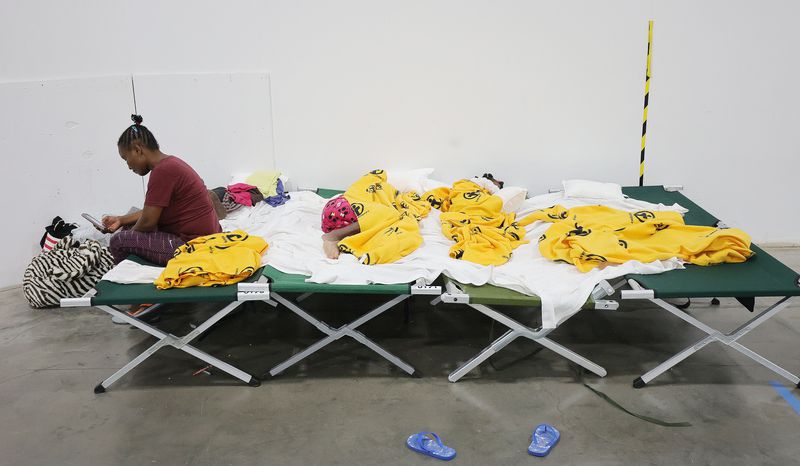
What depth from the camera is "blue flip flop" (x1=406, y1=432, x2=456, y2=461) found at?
98.1 inches

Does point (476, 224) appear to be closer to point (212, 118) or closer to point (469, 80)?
point (469, 80)

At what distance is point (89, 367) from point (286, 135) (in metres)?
1.95

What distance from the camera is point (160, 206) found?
3.13m

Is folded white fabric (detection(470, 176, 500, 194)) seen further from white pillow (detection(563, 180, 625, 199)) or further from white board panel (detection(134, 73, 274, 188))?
white board panel (detection(134, 73, 274, 188))

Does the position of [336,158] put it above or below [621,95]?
below

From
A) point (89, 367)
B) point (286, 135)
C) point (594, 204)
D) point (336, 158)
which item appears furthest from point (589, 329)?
point (89, 367)

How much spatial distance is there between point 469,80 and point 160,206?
86.6 inches

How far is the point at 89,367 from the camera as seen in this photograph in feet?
10.3

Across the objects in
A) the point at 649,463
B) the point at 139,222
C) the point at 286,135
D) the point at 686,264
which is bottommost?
the point at 649,463

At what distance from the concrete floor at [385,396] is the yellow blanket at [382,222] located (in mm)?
501

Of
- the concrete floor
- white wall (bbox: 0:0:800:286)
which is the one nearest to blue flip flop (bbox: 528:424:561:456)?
Result: the concrete floor

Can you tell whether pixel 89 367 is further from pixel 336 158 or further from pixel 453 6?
pixel 453 6

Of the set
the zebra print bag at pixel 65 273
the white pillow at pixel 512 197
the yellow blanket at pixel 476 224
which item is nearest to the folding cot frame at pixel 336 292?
the yellow blanket at pixel 476 224

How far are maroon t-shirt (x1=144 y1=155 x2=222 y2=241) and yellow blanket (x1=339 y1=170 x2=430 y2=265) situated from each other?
75cm
